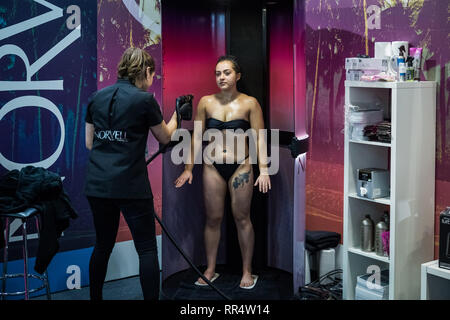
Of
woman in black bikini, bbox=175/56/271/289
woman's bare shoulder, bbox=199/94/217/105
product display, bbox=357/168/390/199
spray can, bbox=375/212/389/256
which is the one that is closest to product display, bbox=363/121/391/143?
product display, bbox=357/168/390/199

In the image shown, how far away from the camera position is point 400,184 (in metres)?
3.73

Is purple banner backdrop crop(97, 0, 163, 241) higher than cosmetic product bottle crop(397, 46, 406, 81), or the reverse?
purple banner backdrop crop(97, 0, 163, 241)

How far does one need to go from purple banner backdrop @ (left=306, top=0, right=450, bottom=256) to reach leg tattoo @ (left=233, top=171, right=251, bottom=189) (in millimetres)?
685

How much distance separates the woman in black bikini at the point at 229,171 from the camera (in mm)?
4195

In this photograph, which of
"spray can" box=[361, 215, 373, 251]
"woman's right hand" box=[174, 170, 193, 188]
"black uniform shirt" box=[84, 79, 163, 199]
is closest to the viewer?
"black uniform shirt" box=[84, 79, 163, 199]

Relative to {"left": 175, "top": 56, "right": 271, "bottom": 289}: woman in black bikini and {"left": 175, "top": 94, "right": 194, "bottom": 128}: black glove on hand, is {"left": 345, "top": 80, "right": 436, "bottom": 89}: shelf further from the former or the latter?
{"left": 175, "top": 94, "right": 194, "bottom": 128}: black glove on hand

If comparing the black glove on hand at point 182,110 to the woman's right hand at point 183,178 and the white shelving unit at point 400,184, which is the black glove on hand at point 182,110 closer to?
the woman's right hand at point 183,178

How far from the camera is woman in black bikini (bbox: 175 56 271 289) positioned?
13.8 ft

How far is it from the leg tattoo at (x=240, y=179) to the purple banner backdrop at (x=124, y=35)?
0.78 metres

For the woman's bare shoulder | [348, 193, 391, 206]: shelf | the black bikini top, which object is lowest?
[348, 193, 391, 206]: shelf

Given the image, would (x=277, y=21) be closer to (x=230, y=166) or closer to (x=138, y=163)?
(x=230, y=166)

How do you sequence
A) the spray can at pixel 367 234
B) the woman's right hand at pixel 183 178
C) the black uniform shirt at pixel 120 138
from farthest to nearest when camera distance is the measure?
the woman's right hand at pixel 183 178, the spray can at pixel 367 234, the black uniform shirt at pixel 120 138

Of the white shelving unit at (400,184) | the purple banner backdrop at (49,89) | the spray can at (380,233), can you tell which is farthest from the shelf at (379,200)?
the purple banner backdrop at (49,89)

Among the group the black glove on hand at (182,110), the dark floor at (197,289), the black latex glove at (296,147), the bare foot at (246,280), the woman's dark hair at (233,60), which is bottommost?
the dark floor at (197,289)
